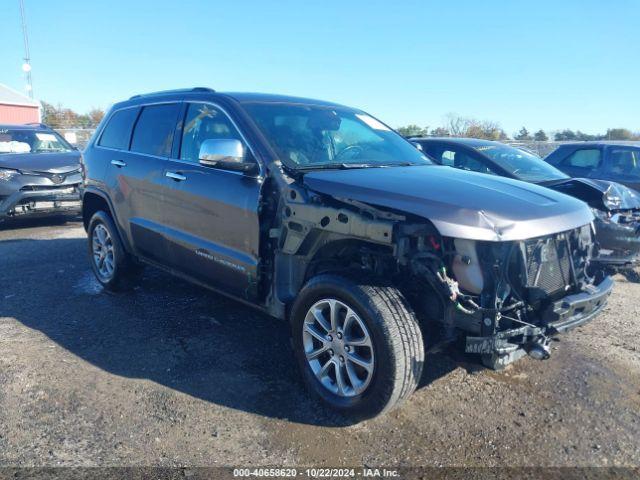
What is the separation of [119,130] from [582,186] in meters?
5.08

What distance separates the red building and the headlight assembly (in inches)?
1382

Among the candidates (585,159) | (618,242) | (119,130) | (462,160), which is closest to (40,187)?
(119,130)

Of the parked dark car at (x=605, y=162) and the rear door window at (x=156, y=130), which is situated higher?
the rear door window at (x=156, y=130)

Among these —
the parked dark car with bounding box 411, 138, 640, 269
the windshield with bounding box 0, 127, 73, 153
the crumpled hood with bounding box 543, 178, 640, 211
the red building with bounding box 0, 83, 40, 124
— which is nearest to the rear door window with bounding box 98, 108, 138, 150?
the parked dark car with bounding box 411, 138, 640, 269

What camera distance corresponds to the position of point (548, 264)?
3.21 meters

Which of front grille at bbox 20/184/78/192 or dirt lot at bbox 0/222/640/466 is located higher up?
front grille at bbox 20/184/78/192

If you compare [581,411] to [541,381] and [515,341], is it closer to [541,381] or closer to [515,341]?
[541,381]

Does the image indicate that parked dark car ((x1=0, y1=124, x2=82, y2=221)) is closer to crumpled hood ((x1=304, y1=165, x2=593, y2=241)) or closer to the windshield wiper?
the windshield wiper

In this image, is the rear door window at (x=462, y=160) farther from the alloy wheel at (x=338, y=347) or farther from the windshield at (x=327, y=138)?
the alloy wheel at (x=338, y=347)

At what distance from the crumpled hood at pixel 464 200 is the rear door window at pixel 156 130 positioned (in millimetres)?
1664

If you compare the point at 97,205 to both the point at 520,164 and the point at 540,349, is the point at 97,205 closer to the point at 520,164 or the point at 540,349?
the point at 540,349

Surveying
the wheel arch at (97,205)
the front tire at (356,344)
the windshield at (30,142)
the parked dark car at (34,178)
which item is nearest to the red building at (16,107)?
the windshield at (30,142)

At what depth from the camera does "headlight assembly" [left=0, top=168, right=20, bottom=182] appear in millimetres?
8532

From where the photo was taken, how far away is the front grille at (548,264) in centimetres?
309
